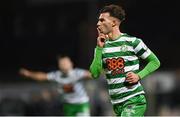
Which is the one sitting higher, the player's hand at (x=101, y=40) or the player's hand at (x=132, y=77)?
the player's hand at (x=101, y=40)

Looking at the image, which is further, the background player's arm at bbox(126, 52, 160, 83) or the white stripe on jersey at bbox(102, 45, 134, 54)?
the white stripe on jersey at bbox(102, 45, 134, 54)

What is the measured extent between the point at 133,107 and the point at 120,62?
0.55 m

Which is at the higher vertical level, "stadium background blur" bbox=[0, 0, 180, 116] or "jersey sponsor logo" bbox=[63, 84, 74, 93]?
"stadium background blur" bbox=[0, 0, 180, 116]

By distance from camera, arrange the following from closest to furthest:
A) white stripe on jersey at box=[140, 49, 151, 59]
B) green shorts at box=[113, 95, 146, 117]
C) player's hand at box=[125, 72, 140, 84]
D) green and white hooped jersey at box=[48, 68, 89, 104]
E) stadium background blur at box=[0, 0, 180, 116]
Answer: player's hand at box=[125, 72, 140, 84] < green shorts at box=[113, 95, 146, 117] < white stripe on jersey at box=[140, 49, 151, 59] < green and white hooped jersey at box=[48, 68, 89, 104] < stadium background blur at box=[0, 0, 180, 116]

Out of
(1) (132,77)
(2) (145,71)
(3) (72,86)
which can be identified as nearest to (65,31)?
(3) (72,86)

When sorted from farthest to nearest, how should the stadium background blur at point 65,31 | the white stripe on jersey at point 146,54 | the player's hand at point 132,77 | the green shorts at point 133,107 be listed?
1. the stadium background blur at point 65,31
2. the white stripe on jersey at point 146,54
3. the green shorts at point 133,107
4. the player's hand at point 132,77

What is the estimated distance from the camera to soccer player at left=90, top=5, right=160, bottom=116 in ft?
30.9

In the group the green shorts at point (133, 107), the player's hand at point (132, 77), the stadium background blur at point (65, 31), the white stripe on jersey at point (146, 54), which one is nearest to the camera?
the player's hand at point (132, 77)

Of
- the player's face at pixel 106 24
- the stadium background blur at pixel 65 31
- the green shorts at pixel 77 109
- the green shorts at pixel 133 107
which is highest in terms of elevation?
the stadium background blur at pixel 65 31

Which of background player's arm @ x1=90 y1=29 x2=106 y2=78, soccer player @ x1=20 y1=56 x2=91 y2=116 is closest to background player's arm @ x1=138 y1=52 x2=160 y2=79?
background player's arm @ x1=90 y1=29 x2=106 y2=78

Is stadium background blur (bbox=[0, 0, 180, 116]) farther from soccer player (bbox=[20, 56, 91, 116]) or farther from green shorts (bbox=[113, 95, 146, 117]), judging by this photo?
green shorts (bbox=[113, 95, 146, 117])

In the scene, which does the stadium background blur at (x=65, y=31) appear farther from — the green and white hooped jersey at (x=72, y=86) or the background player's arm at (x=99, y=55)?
the background player's arm at (x=99, y=55)

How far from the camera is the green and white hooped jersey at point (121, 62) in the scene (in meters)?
9.44

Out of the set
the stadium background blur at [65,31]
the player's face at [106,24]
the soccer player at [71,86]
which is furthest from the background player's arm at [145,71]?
the stadium background blur at [65,31]
